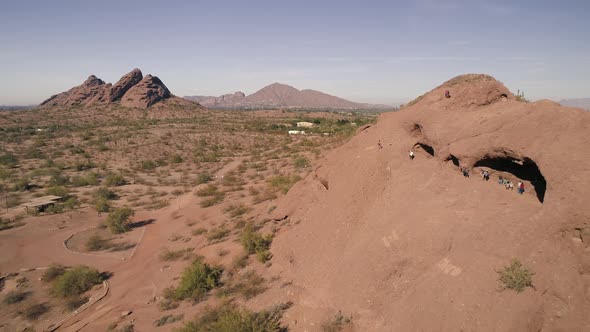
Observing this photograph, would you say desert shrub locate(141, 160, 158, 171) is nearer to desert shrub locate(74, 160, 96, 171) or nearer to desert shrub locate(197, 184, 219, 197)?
desert shrub locate(74, 160, 96, 171)

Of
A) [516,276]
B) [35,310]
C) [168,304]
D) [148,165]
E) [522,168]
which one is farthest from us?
[148,165]

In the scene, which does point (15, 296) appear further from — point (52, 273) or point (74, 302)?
point (74, 302)

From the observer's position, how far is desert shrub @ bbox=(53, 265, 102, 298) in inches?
475

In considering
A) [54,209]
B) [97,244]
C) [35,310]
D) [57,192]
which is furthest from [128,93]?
[35,310]

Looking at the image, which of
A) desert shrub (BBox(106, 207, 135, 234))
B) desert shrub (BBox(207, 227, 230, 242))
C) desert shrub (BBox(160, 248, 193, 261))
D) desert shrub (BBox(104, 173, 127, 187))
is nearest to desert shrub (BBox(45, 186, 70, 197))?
desert shrub (BBox(104, 173, 127, 187))

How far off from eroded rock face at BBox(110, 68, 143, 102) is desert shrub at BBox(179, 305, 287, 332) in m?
107

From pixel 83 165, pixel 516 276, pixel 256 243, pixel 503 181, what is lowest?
pixel 83 165

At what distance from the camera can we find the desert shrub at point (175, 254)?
1437 centimetres

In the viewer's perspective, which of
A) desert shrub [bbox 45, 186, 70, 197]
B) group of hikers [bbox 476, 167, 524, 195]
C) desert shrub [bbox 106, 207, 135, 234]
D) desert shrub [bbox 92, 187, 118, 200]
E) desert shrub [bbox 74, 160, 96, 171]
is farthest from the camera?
desert shrub [bbox 74, 160, 96, 171]

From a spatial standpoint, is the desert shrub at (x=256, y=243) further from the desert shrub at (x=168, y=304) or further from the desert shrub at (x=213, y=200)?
the desert shrub at (x=213, y=200)

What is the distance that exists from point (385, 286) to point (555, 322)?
341 centimetres

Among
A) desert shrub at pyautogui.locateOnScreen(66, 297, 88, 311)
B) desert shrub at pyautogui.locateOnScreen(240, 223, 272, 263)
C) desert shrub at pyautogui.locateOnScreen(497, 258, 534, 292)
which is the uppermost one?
desert shrub at pyautogui.locateOnScreen(497, 258, 534, 292)

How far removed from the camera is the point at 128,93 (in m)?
100

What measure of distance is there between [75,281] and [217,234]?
5597mm
